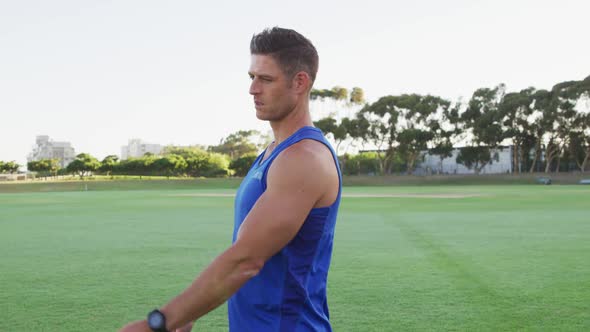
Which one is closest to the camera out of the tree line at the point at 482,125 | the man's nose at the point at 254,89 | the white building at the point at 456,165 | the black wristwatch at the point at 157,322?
the black wristwatch at the point at 157,322

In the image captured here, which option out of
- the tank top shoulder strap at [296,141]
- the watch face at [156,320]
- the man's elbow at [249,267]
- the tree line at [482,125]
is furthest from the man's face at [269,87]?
the tree line at [482,125]

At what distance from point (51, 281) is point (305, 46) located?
7.49m

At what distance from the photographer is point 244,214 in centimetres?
222

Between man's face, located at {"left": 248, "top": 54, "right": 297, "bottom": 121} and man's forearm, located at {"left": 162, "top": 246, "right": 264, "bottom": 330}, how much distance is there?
2.06 feet

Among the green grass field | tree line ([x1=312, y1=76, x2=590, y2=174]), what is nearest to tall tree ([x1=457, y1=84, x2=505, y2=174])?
tree line ([x1=312, y1=76, x2=590, y2=174])

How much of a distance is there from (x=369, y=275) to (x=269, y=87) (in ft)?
23.2

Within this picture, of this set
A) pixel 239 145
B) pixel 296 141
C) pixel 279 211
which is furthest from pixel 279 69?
pixel 239 145

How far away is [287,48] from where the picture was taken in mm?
2248

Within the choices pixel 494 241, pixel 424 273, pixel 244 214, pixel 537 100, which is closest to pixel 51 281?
pixel 424 273

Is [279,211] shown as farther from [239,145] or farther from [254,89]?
[239,145]

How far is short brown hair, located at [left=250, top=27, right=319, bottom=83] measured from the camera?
2.25m

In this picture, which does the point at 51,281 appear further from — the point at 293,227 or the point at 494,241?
the point at 494,241

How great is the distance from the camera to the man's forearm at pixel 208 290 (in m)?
1.83

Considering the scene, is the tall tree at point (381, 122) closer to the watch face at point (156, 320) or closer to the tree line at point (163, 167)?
the tree line at point (163, 167)
